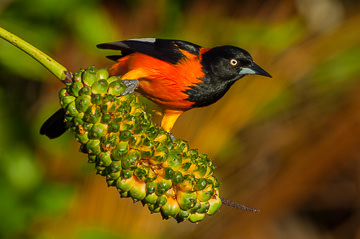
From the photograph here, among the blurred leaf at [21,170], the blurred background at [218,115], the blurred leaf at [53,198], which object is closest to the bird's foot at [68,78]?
the blurred background at [218,115]

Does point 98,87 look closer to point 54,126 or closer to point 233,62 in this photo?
point 54,126

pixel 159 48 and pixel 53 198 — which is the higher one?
pixel 159 48

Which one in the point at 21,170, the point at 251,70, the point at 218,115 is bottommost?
the point at 21,170

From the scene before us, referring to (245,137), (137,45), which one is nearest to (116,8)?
(245,137)

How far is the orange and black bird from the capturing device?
2707mm

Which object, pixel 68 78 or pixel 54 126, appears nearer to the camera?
pixel 68 78

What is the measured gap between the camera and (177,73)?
275cm

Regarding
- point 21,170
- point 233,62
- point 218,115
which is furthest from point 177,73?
point 21,170

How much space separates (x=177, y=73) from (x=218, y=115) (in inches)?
50.7

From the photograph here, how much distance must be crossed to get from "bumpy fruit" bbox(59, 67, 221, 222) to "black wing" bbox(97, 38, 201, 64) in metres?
0.71

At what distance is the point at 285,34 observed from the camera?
13.7ft

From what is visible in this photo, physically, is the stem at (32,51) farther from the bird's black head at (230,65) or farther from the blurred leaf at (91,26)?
the blurred leaf at (91,26)

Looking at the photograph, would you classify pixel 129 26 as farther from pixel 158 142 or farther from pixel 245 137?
pixel 158 142

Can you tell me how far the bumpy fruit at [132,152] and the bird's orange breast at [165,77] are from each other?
74cm
